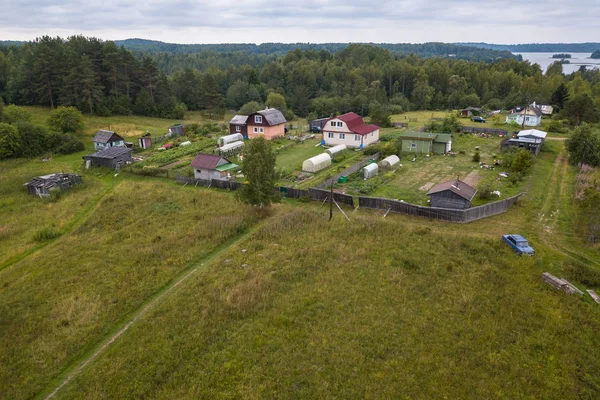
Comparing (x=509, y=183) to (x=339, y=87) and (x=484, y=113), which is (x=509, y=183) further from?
(x=339, y=87)

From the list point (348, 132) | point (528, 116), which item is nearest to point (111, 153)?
point (348, 132)

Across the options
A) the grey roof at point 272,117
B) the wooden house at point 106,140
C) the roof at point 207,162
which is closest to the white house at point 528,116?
the grey roof at point 272,117

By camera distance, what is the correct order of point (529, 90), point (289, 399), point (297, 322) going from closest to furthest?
point (289, 399)
point (297, 322)
point (529, 90)

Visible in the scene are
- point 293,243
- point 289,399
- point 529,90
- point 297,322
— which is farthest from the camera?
point 529,90

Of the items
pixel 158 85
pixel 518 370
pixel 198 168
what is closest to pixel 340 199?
pixel 198 168

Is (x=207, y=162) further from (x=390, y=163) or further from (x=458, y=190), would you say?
(x=458, y=190)

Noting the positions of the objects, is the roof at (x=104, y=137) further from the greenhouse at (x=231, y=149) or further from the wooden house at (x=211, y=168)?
the wooden house at (x=211, y=168)

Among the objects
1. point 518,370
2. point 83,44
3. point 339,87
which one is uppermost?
point 83,44
